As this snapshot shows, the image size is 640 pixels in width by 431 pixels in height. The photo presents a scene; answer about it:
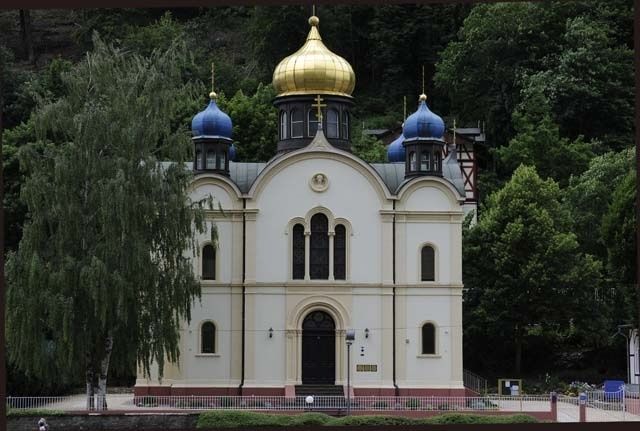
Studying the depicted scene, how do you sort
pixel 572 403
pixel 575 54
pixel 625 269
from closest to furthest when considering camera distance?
pixel 572 403 → pixel 625 269 → pixel 575 54

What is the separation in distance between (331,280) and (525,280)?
8.59 metres

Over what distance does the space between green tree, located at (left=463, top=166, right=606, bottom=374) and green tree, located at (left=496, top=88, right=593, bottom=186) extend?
955 centimetres

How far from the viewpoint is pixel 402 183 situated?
4050 centimetres

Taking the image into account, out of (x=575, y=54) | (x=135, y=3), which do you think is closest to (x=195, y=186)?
(x=135, y=3)

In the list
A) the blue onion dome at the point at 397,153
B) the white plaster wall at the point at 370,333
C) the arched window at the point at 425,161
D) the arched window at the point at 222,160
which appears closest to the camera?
the white plaster wall at the point at 370,333

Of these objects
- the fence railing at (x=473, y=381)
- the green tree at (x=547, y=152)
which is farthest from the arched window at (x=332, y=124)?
the green tree at (x=547, y=152)

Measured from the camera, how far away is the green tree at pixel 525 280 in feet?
151

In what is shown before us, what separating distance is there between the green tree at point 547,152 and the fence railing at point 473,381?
13261 millimetres

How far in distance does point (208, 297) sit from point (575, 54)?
85.3ft

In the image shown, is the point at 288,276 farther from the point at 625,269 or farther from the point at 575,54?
the point at 575,54

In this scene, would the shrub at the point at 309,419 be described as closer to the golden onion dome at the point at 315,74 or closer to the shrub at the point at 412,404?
the shrub at the point at 412,404

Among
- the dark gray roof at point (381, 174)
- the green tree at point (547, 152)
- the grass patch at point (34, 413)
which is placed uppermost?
the green tree at point (547, 152)

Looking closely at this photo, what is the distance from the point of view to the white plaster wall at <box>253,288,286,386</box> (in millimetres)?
39938

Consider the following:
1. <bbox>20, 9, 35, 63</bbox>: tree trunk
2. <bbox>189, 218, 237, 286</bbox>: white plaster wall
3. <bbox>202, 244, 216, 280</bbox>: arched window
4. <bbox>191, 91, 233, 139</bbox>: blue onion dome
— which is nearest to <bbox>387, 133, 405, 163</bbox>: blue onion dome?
<bbox>191, 91, 233, 139</bbox>: blue onion dome
